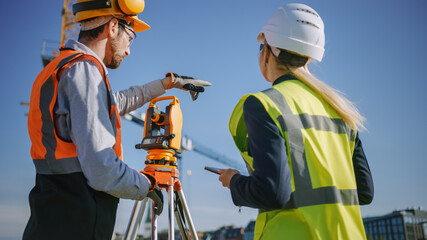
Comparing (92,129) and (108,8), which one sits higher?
(108,8)

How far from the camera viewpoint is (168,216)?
9.30 ft

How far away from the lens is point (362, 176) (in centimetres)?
183

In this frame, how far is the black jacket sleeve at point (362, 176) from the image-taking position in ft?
5.98

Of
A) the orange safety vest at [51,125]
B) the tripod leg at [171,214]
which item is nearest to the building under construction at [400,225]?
the tripod leg at [171,214]

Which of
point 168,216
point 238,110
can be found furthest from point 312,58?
point 168,216

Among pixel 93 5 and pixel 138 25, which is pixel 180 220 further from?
pixel 93 5

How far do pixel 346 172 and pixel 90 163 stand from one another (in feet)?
4.02

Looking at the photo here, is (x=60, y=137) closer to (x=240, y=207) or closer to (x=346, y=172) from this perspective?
(x=240, y=207)

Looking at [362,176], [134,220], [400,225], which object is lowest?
[400,225]

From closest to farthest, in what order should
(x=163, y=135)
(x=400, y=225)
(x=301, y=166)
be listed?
(x=301, y=166), (x=163, y=135), (x=400, y=225)

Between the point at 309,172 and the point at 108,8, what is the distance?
165 centimetres

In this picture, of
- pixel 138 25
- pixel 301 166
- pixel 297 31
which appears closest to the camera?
pixel 301 166

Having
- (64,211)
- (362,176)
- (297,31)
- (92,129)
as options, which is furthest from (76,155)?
(362,176)

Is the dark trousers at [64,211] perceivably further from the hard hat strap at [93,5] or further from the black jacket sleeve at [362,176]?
the black jacket sleeve at [362,176]
